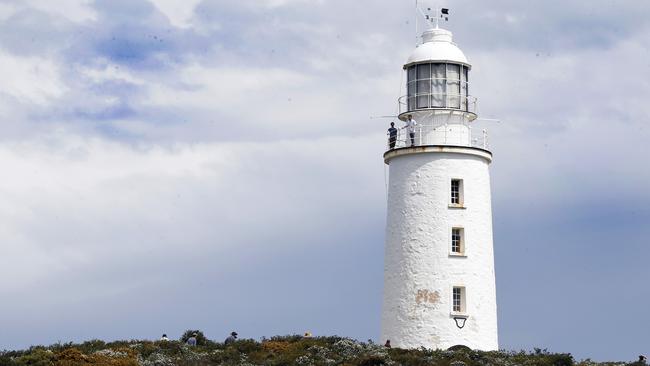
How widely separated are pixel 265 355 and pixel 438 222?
8.54 meters

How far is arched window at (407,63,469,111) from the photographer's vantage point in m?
61.1

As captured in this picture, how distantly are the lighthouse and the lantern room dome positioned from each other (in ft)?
0.17

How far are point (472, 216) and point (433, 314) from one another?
4127 mm

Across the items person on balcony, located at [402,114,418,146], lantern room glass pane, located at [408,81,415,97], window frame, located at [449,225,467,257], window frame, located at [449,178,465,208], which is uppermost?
lantern room glass pane, located at [408,81,415,97]

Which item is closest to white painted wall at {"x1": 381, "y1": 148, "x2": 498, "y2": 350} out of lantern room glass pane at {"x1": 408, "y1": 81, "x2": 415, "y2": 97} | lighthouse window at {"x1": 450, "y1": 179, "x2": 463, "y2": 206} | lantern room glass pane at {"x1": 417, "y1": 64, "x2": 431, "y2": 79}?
lighthouse window at {"x1": 450, "y1": 179, "x2": 463, "y2": 206}

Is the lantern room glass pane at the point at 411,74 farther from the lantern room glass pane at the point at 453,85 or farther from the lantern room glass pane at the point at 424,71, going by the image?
the lantern room glass pane at the point at 453,85

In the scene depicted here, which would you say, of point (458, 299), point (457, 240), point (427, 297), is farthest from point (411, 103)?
point (458, 299)

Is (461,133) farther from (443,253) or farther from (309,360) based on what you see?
(309,360)

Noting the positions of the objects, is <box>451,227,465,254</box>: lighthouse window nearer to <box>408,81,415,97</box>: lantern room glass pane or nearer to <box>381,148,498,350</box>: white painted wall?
<box>381,148,498,350</box>: white painted wall

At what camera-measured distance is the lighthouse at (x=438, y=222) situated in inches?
2324

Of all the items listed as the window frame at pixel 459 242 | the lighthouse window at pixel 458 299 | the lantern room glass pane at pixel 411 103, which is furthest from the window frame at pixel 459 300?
the lantern room glass pane at pixel 411 103

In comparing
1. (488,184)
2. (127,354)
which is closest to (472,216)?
(488,184)

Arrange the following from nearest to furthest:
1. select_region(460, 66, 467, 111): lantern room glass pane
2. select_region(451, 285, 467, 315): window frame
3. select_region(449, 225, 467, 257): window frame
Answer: select_region(451, 285, 467, 315): window frame, select_region(449, 225, 467, 257): window frame, select_region(460, 66, 467, 111): lantern room glass pane

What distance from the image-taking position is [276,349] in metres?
57.7
